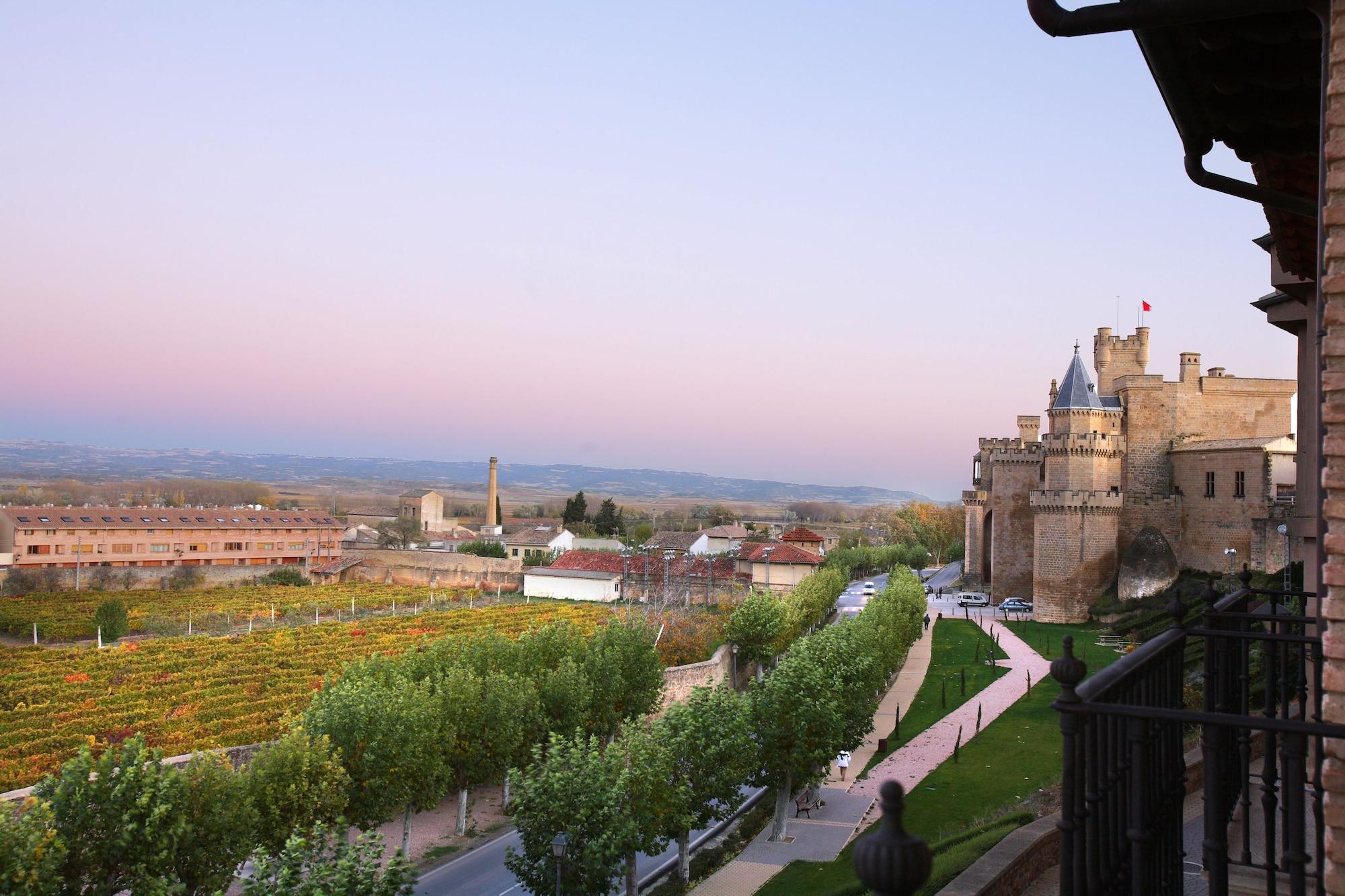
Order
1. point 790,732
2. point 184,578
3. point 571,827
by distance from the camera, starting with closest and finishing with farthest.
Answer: point 571,827 → point 790,732 → point 184,578

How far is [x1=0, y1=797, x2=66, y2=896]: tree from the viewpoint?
1069 centimetres

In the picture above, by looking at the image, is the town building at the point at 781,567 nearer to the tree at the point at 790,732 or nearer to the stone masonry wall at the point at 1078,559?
the stone masonry wall at the point at 1078,559

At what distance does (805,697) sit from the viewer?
19.6 m

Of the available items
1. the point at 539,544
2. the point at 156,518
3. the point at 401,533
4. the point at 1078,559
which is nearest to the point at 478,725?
the point at 1078,559

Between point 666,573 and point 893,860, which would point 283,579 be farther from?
point 893,860

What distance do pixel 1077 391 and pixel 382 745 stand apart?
31.1 m

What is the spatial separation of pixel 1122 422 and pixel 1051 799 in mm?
27785

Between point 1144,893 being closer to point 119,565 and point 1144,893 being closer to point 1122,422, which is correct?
point 1122,422

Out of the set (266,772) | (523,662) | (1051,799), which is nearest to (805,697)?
(1051,799)

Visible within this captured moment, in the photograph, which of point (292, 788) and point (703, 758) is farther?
point (703, 758)

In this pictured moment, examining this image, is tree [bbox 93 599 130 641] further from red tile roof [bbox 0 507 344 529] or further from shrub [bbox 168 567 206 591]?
red tile roof [bbox 0 507 344 529]

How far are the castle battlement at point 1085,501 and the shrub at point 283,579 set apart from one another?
4173 cm

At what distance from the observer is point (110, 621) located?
38781 mm

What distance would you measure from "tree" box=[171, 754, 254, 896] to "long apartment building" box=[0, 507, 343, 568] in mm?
47924
